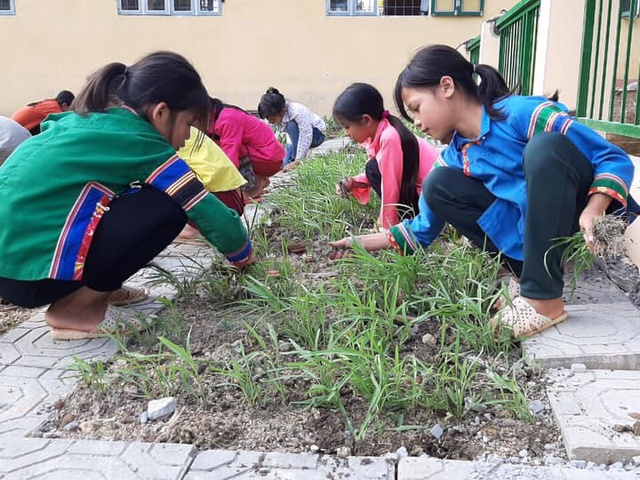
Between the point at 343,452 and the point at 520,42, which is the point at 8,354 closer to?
the point at 343,452

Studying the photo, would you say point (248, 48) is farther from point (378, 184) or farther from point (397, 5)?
point (378, 184)

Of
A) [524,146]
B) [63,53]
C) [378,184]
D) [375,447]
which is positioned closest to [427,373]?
[375,447]

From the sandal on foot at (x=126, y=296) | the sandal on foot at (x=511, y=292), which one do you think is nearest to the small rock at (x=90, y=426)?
the sandal on foot at (x=126, y=296)

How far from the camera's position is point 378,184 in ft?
11.2

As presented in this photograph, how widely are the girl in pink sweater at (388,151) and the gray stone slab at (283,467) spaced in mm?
1672

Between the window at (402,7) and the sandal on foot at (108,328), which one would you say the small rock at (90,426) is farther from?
the window at (402,7)

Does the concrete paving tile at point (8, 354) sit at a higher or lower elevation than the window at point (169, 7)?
lower

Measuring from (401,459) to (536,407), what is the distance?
0.45 m

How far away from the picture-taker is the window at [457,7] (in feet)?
34.9

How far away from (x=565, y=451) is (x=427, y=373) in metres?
0.38

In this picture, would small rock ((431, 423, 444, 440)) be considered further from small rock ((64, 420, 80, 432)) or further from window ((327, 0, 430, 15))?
window ((327, 0, 430, 15))

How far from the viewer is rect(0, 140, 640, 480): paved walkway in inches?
52.7

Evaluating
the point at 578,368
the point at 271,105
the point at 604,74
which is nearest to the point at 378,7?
the point at 271,105

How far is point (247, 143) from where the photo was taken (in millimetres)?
4715
